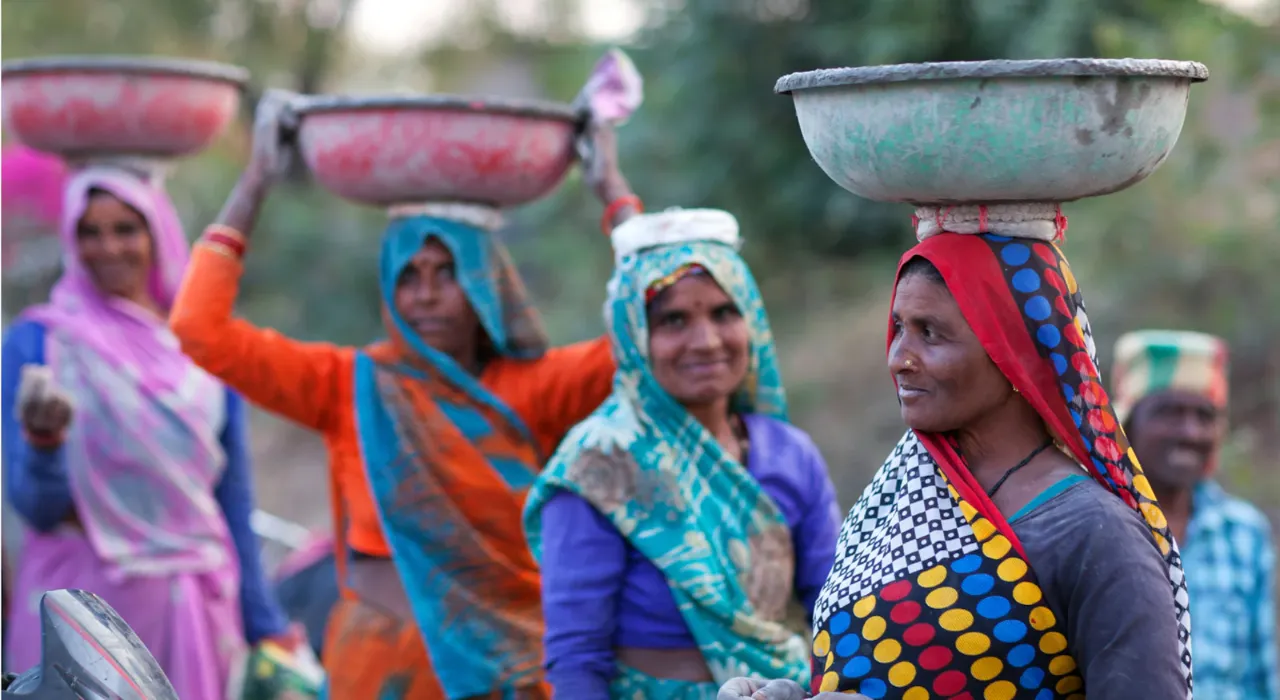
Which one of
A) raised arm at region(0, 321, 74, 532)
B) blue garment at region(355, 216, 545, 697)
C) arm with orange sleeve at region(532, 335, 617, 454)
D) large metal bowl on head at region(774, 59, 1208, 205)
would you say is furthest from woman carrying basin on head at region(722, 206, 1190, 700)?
raised arm at region(0, 321, 74, 532)

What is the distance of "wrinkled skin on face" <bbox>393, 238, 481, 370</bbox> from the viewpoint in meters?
4.53

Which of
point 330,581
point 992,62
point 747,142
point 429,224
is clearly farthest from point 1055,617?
point 747,142

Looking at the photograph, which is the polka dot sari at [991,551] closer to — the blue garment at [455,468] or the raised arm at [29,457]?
the blue garment at [455,468]

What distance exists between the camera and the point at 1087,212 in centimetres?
916

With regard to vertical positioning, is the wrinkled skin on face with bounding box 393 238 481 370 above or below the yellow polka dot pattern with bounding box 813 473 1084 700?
above

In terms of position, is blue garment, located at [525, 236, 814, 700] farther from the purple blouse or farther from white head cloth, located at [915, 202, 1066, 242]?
white head cloth, located at [915, 202, 1066, 242]

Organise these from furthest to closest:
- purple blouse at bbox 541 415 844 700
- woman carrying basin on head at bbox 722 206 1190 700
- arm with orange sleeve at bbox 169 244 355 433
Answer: arm with orange sleeve at bbox 169 244 355 433
purple blouse at bbox 541 415 844 700
woman carrying basin on head at bbox 722 206 1190 700

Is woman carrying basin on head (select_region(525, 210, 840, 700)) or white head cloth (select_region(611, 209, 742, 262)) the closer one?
woman carrying basin on head (select_region(525, 210, 840, 700))

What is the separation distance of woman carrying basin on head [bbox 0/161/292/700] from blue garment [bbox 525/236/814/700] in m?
2.09

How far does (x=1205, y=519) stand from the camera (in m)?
5.01

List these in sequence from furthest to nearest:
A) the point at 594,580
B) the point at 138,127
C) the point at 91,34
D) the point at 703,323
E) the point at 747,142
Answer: the point at 91,34 < the point at 747,142 < the point at 138,127 < the point at 703,323 < the point at 594,580

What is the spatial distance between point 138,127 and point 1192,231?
19.9 feet

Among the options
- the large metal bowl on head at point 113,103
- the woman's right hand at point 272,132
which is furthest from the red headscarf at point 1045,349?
the large metal bowl on head at point 113,103

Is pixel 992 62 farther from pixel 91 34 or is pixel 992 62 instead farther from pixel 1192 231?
pixel 91 34
